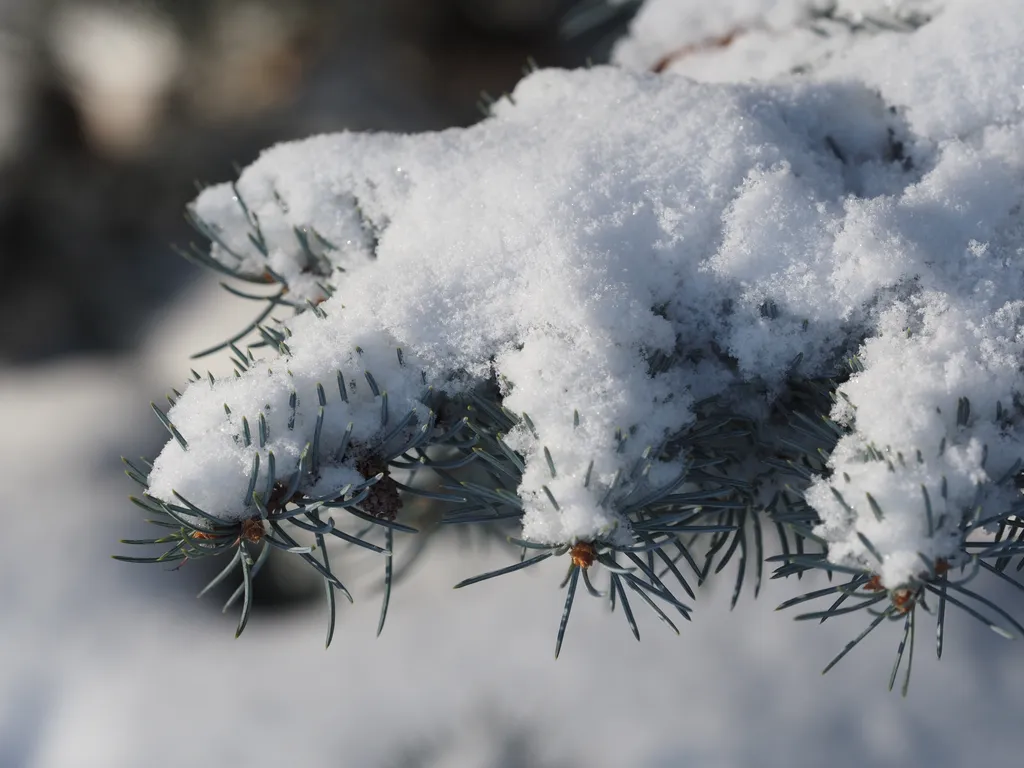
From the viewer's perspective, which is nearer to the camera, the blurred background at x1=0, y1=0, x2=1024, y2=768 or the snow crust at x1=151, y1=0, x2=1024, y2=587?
the snow crust at x1=151, y1=0, x2=1024, y2=587

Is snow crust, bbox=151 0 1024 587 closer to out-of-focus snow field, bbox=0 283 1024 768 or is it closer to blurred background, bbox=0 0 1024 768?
blurred background, bbox=0 0 1024 768

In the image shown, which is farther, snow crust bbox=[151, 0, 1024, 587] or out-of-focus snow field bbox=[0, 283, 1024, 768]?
out-of-focus snow field bbox=[0, 283, 1024, 768]

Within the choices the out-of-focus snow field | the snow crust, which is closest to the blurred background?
the out-of-focus snow field

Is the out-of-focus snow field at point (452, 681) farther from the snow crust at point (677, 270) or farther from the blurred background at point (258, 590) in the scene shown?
the snow crust at point (677, 270)

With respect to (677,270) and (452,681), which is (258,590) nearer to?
(452,681)

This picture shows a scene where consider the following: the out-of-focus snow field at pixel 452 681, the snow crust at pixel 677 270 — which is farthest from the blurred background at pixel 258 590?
the snow crust at pixel 677 270

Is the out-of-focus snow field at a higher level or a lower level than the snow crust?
lower

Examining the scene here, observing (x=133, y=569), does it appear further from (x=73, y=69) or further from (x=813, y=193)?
(x=813, y=193)

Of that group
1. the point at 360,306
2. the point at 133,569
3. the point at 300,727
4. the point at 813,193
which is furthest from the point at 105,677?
the point at 813,193
